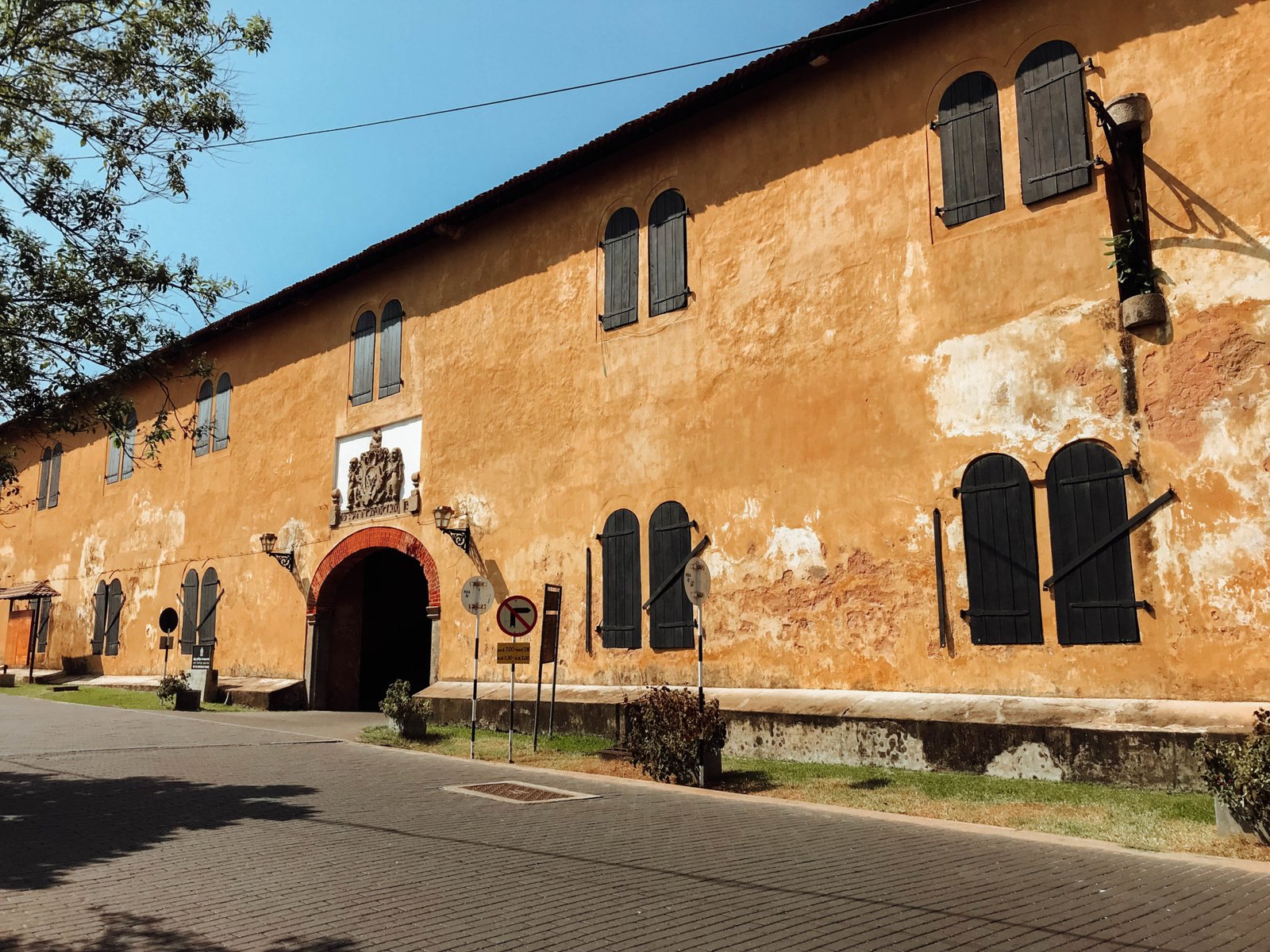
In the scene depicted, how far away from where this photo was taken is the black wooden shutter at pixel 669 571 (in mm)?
14469

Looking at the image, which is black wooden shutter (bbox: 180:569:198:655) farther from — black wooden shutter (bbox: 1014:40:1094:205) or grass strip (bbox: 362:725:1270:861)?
black wooden shutter (bbox: 1014:40:1094:205)

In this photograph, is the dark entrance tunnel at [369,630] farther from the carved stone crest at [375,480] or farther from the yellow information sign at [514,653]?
the yellow information sign at [514,653]

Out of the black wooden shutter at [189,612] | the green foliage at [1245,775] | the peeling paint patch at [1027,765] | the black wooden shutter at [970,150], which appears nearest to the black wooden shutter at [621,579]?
the peeling paint patch at [1027,765]

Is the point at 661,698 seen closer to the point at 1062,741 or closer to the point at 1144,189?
the point at 1062,741

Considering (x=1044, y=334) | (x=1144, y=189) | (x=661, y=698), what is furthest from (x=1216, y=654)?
(x=661, y=698)

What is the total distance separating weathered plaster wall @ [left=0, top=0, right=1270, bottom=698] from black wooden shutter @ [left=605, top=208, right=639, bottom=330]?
25 centimetres

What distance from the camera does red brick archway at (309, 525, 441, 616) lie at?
18.5m

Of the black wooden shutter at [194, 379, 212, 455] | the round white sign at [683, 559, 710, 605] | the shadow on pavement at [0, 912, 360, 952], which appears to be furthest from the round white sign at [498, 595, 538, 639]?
the black wooden shutter at [194, 379, 212, 455]

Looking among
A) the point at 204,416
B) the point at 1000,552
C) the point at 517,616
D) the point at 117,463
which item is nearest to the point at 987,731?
the point at 1000,552

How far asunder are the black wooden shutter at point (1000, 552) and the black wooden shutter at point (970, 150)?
302 cm

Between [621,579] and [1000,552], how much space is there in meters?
5.87

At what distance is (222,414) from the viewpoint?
81.4 ft

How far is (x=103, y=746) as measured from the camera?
13.4 m

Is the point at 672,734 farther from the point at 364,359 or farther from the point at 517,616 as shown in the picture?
the point at 364,359
